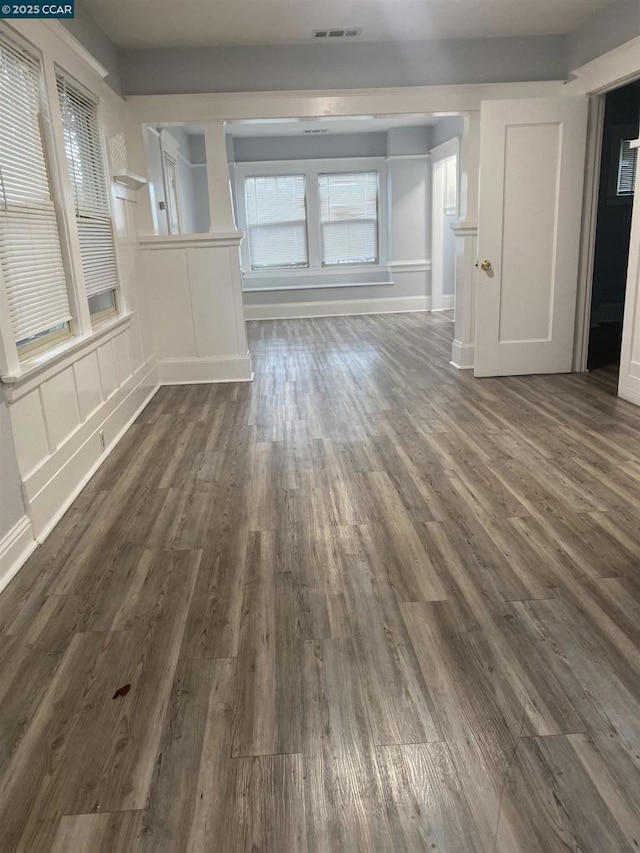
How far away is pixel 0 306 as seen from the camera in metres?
2.60

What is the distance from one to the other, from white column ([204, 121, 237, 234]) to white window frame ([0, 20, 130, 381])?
1.25 metres

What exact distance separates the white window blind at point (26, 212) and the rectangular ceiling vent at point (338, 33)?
237cm

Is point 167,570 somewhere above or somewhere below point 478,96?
below

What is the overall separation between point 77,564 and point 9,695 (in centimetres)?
81

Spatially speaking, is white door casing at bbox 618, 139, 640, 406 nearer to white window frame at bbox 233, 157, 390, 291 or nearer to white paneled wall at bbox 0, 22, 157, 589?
white paneled wall at bbox 0, 22, 157, 589

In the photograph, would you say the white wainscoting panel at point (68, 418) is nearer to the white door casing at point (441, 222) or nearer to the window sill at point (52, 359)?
the window sill at point (52, 359)

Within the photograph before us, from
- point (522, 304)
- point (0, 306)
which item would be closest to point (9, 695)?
point (0, 306)

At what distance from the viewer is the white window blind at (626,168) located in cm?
737

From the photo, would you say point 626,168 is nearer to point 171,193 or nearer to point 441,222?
point 441,222

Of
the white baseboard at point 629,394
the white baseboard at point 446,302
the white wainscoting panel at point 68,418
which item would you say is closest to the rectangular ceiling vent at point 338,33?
the white wainscoting panel at point 68,418

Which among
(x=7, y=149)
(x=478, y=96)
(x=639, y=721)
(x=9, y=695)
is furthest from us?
(x=478, y=96)

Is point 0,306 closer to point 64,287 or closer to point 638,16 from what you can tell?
point 64,287

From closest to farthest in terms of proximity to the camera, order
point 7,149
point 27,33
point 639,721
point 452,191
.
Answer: point 639,721, point 7,149, point 27,33, point 452,191

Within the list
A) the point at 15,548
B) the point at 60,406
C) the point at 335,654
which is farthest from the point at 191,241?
the point at 335,654
